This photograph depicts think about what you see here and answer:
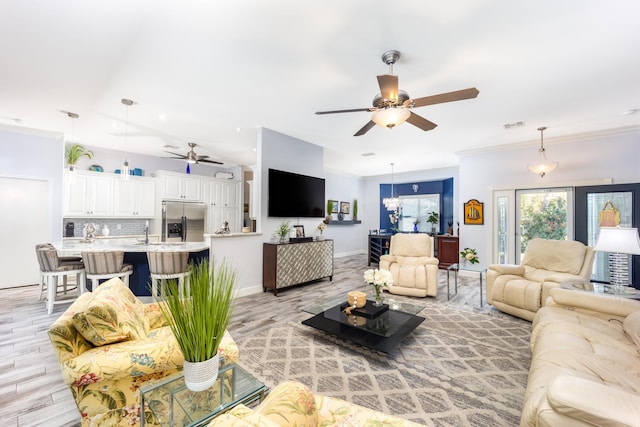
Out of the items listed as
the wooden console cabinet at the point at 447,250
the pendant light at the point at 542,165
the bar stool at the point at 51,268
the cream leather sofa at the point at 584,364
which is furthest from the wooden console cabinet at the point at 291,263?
the pendant light at the point at 542,165

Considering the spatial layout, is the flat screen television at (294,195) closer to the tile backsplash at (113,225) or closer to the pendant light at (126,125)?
the pendant light at (126,125)

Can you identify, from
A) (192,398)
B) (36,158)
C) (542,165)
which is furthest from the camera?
(36,158)

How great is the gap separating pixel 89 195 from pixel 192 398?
604 centimetres

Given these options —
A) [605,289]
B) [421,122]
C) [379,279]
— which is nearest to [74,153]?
[379,279]

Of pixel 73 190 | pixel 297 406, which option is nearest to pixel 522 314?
pixel 297 406

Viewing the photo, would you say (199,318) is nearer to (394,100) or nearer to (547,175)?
(394,100)

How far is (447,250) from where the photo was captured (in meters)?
6.69

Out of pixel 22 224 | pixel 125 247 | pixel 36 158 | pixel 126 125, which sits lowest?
pixel 125 247

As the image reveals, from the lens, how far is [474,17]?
1.97 meters

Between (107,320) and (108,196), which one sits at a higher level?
(108,196)

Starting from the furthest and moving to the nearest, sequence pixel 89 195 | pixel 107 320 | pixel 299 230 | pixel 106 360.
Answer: pixel 89 195 < pixel 299 230 < pixel 107 320 < pixel 106 360

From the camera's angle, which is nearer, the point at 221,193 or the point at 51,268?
the point at 51,268

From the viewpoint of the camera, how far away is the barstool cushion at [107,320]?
1353 millimetres

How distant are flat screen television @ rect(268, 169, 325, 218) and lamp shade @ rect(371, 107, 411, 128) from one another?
8.13 feet
